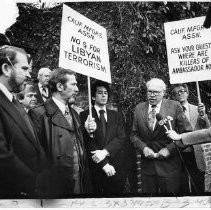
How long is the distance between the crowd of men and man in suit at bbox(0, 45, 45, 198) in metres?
0.01

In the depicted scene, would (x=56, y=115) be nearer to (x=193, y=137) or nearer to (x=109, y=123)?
(x=109, y=123)

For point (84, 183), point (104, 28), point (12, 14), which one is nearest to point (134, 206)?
point (84, 183)

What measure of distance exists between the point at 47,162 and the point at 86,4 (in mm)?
2215

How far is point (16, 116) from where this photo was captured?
640 cm

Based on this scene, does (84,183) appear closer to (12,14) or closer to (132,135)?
(132,135)

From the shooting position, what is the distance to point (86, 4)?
6.95 metres

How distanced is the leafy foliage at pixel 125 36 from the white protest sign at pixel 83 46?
4.3 inches

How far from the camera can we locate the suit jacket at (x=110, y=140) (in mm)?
6719

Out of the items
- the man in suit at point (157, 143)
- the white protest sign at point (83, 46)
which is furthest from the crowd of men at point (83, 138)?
the white protest sign at point (83, 46)

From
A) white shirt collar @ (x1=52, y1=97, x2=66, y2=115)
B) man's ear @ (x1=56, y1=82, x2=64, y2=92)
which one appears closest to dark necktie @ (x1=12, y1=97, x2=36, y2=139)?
white shirt collar @ (x1=52, y1=97, x2=66, y2=115)

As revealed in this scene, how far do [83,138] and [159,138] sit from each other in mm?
1010

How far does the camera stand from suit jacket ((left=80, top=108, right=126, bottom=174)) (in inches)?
265

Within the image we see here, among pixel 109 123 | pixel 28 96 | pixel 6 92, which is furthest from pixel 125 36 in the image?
pixel 6 92

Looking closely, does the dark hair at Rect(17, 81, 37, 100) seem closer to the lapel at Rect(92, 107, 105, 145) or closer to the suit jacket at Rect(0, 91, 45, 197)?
the suit jacket at Rect(0, 91, 45, 197)
